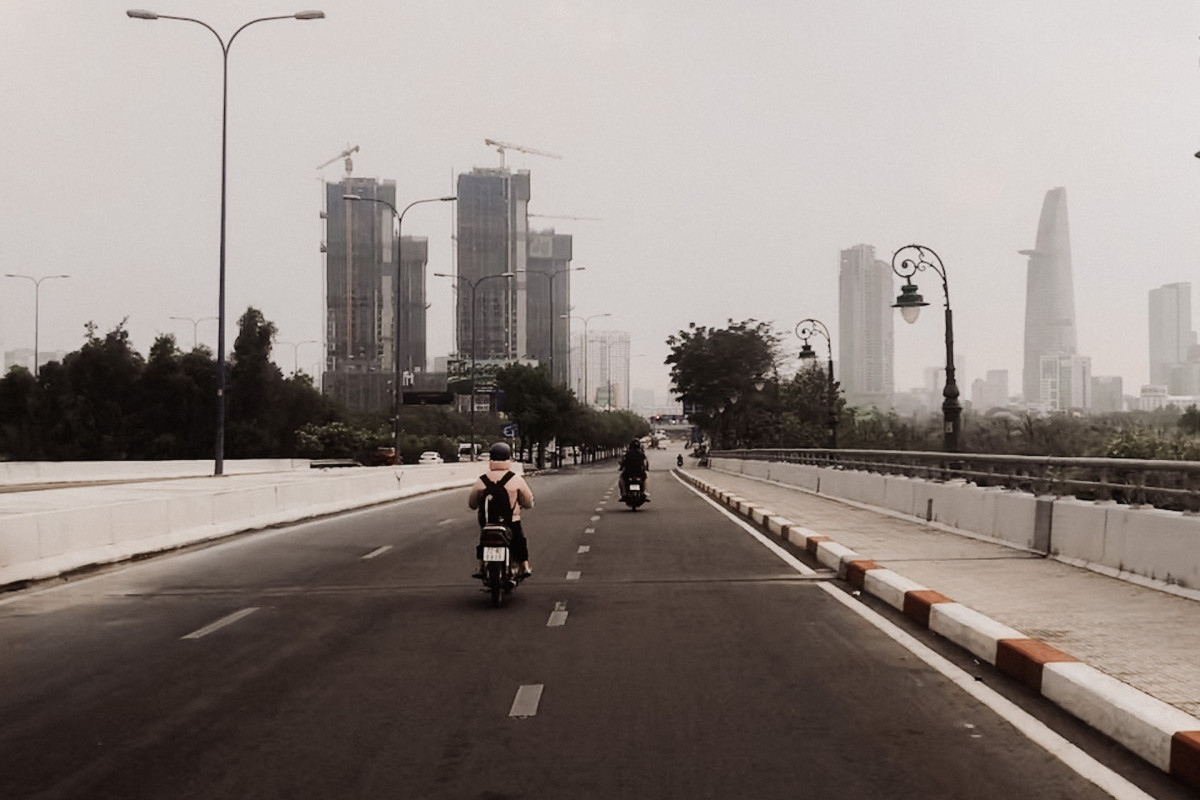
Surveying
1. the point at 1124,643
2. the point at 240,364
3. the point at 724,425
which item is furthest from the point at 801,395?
the point at 1124,643

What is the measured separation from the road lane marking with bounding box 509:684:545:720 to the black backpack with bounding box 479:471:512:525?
13.1 ft

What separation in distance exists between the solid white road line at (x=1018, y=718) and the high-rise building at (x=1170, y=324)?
514ft

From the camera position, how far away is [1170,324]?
180m

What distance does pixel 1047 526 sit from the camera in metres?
13.6

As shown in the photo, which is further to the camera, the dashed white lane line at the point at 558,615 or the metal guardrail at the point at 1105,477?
the metal guardrail at the point at 1105,477

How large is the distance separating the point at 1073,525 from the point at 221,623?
856 cm

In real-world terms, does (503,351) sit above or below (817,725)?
above

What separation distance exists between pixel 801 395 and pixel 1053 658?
105379mm

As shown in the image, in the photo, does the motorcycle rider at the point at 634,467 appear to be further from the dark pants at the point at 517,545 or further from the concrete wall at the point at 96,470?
the concrete wall at the point at 96,470

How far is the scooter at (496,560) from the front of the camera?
1089cm

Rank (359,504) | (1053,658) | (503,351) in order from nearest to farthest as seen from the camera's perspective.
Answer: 1. (1053,658)
2. (359,504)
3. (503,351)

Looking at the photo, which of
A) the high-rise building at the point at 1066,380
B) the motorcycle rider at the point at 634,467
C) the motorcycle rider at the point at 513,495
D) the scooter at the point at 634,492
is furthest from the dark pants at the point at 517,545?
the high-rise building at the point at 1066,380

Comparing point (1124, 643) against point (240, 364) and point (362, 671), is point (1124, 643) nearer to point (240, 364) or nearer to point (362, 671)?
point (362, 671)

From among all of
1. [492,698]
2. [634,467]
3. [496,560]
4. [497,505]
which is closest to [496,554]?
[496,560]
